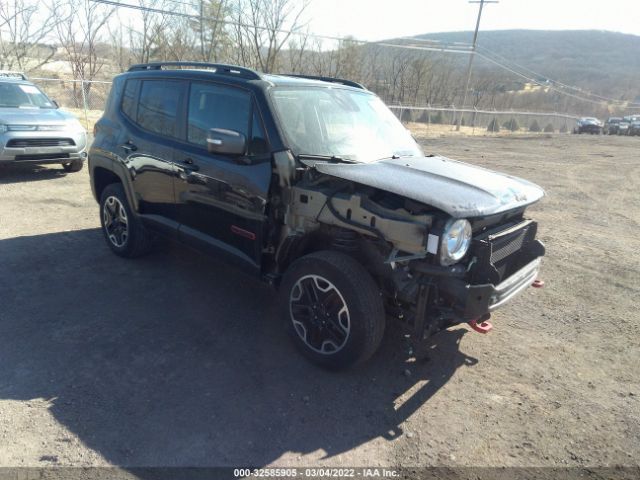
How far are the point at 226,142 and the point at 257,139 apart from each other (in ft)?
1.00

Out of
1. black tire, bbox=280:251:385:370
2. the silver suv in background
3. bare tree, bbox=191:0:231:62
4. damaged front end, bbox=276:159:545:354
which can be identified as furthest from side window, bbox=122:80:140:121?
bare tree, bbox=191:0:231:62

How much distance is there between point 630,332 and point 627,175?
1212 centimetres

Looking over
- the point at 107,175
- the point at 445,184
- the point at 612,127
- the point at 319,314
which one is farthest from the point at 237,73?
the point at 612,127

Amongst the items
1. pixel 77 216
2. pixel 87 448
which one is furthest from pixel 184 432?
pixel 77 216

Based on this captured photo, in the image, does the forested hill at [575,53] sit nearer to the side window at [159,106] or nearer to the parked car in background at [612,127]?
the parked car in background at [612,127]

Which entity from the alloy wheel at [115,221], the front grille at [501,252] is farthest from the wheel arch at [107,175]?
the front grille at [501,252]

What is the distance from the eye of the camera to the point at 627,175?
46.6 feet

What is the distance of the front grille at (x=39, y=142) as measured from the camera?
29.2 feet

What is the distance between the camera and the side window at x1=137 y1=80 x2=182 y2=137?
4496mm

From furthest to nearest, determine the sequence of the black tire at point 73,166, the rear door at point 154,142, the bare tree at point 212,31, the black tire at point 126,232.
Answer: the bare tree at point 212,31
the black tire at point 73,166
the black tire at point 126,232
the rear door at point 154,142

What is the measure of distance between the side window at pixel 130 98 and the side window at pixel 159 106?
0.13 meters

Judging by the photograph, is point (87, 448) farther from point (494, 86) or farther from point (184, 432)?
point (494, 86)

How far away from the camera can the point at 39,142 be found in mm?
9188

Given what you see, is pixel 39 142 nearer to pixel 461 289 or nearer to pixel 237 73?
pixel 237 73
